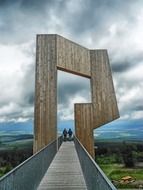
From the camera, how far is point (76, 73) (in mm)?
16609

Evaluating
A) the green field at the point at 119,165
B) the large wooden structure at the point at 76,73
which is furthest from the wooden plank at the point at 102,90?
the green field at the point at 119,165

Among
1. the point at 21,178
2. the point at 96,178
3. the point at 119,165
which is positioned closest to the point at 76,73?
the point at 21,178

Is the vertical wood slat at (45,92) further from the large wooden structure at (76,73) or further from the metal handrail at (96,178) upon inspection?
the metal handrail at (96,178)

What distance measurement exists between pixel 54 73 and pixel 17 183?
10.7m

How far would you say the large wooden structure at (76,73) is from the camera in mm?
14633

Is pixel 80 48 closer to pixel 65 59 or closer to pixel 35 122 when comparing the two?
pixel 65 59

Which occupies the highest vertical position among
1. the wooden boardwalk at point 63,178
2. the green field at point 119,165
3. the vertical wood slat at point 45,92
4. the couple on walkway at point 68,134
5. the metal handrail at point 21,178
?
the vertical wood slat at point 45,92

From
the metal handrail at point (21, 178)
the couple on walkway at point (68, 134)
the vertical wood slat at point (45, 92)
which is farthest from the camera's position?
the couple on walkway at point (68, 134)

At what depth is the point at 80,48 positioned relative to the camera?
17047mm

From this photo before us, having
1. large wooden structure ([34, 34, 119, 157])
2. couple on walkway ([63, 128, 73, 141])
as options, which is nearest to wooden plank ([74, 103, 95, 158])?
large wooden structure ([34, 34, 119, 157])

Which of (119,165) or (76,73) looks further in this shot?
(119,165)

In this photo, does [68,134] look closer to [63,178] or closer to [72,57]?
[72,57]

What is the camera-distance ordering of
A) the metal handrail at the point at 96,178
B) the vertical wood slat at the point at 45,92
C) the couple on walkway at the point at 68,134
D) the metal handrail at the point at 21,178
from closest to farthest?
the metal handrail at the point at 96,178 → the metal handrail at the point at 21,178 → the vertical wood slat at the point at 45,92 → the couple on walkway at the point at 68,134

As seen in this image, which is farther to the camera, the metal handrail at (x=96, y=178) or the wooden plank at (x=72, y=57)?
the wooden plank at (x=72, y=57)
